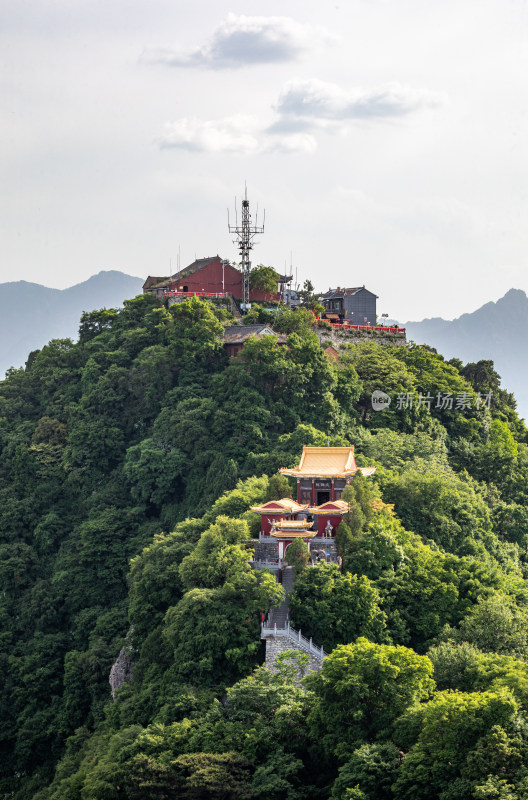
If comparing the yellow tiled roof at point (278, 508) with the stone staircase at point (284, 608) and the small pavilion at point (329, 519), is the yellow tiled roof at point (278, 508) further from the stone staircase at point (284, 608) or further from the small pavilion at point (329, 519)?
the stone staircase at point (284, 608)

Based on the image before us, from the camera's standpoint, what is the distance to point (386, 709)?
2089 centimetres

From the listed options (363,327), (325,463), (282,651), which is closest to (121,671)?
(282,651)

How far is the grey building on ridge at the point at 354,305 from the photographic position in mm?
53562

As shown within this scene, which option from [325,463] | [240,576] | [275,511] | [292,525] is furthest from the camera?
[325,463]

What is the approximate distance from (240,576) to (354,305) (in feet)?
97.0

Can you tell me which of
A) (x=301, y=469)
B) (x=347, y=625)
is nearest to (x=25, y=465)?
(x=301, y=469)

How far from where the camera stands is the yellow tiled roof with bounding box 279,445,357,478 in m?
30.1

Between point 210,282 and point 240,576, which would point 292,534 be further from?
point 210,282

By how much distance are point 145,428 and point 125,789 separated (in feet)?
75.3

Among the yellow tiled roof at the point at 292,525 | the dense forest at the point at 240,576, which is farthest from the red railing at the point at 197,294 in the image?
the yellow tiled roof at the point at 292,525

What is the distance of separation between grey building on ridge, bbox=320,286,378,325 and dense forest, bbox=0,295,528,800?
540 cm

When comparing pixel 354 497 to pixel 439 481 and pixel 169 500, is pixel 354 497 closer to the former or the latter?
pixel 439 481

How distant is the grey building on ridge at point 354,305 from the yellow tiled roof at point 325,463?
22.7 metres

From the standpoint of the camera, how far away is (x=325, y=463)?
1213 inches
